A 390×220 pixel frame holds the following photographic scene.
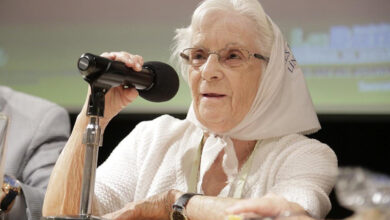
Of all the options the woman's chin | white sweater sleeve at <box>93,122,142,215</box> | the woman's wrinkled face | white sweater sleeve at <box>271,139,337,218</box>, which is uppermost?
the woman's wrinkled face

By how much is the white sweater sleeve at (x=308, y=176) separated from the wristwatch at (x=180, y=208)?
0.31 metres

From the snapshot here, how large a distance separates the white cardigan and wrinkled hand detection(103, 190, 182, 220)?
22cm

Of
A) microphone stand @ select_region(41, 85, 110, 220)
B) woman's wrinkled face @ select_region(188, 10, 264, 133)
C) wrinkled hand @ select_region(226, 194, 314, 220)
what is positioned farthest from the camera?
woman's wrinkled face @ select_region(188, 10, 264, 133)

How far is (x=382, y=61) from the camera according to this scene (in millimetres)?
3680

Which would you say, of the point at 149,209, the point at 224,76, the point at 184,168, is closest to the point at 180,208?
the point at 149,209

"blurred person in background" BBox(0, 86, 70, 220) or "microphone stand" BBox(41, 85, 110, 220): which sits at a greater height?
"microphone stand" BBox(41, 85, 110, 220)

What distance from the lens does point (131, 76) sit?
5.76ft

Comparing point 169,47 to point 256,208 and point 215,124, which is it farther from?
point 256,208

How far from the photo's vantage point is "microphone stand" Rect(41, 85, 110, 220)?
1562mm

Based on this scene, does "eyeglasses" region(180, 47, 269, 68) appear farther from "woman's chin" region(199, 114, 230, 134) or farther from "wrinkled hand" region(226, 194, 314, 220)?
"wrinkled hand" region(226, 194, 314, 220)

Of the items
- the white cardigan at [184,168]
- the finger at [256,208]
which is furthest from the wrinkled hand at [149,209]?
the finger at [256,208]

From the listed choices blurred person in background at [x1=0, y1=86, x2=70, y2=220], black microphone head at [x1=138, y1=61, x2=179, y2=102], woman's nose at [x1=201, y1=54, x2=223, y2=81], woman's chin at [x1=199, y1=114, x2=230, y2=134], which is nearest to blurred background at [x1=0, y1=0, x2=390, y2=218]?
blurred person in background at [x1=0, y1=86, x2=70, y2=220]

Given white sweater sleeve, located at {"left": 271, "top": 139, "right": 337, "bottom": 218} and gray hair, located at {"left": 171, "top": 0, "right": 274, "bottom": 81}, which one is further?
gray hair, located at {"left": 171, "top": 0, "right": 274, "bottom": 81}

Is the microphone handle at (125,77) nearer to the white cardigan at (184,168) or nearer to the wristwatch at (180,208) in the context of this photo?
the wristwatch at (180,208)
